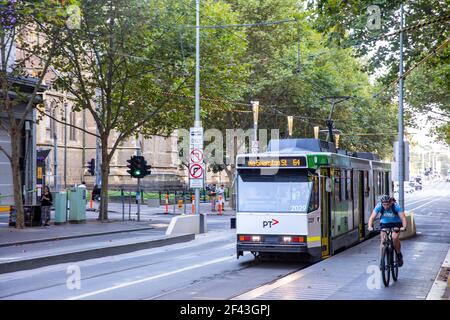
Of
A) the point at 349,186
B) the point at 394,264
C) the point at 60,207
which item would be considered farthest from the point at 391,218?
the point at 60,207

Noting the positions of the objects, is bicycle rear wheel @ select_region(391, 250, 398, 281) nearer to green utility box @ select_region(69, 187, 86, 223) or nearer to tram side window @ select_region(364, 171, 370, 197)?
tram side window @ select_region(364, 171, 370, 197)

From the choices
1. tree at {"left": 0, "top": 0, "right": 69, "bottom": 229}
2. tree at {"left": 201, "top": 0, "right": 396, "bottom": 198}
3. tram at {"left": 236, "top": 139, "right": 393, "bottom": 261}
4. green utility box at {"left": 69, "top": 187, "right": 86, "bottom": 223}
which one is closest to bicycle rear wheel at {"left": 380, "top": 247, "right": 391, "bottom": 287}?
tram at {"left": 236, "top": 139, "right": 393, "bottom": 261}

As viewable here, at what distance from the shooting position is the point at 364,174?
21453mm

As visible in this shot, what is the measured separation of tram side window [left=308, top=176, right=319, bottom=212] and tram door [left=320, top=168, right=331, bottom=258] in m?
0.22

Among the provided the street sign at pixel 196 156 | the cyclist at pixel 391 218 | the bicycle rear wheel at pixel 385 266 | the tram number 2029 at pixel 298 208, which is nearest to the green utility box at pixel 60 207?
the street sign at pixel 196 156

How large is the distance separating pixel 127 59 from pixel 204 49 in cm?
365

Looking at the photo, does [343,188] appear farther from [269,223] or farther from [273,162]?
[269,223]

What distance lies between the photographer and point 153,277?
13.8 meters

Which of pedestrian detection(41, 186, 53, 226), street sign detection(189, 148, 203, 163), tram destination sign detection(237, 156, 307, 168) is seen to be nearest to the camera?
tram destination sign detection(237, 156, 307, 168)

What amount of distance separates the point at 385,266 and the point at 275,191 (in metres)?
4.06

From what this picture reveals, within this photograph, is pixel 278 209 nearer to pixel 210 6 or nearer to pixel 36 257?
pixel 36 257

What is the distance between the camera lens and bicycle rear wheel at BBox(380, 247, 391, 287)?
1177 centimetres

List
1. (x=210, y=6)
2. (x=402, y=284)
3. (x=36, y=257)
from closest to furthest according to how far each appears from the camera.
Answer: (x=402, y=284) → (x=36, y=257) → (x=210, y=6)
